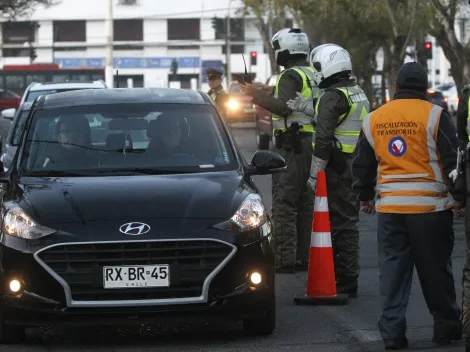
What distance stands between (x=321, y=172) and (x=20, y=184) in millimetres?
2338

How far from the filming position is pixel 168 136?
8.91 meters

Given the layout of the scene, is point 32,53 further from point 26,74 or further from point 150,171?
point 150,171

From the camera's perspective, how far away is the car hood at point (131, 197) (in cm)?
772

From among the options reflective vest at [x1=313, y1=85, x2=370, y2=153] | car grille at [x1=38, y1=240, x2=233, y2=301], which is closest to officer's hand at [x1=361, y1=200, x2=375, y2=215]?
car grille at [x1=38, y1=240, x2=233, y2=301]

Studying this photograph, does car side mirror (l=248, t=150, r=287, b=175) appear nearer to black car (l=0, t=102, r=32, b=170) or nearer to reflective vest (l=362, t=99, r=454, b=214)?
reflective vest (l=362, t=99, r=454, b=214)

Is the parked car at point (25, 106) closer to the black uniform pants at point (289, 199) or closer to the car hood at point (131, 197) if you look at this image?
the black uniform pants at point (289, 199)

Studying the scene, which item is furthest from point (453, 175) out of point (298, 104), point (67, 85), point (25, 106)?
point (67, 85)

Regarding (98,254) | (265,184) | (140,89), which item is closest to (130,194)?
(98,254)

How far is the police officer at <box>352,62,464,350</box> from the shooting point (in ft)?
24.2

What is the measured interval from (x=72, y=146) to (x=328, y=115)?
200 cm

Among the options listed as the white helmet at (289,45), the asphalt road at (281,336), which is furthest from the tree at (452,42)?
the asphalt road at (281,336)

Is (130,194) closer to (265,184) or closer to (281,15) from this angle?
(265,184)

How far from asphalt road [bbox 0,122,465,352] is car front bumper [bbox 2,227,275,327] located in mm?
236

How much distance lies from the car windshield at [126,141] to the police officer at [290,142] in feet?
6.26
